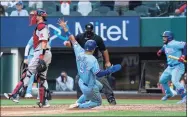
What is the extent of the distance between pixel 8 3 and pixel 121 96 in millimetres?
4771

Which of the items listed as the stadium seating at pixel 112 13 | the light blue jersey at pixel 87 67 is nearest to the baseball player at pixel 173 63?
the light blue jersey at pixel 87 67

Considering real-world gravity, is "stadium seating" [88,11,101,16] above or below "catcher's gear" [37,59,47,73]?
above

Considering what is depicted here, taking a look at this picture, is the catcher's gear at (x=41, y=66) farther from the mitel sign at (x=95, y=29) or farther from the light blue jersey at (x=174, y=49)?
the mitel sign at (x=95, y=29)

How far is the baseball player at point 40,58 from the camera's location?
34.8 feet

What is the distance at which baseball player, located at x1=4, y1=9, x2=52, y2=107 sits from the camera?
10.6m

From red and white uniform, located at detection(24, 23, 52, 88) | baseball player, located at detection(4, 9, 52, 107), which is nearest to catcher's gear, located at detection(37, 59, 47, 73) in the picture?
baseball player, located at detection(4, 9, 52, 107)

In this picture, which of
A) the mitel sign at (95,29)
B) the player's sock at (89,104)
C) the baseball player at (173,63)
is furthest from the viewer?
the mitel sign at (95,29)

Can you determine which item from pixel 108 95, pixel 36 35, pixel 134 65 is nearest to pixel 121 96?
pixel 134 65

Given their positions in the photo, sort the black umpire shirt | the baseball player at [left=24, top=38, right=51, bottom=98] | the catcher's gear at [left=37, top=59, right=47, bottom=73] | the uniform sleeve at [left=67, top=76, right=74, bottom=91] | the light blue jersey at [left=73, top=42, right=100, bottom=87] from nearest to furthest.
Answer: the light blue jersey at [left=73, top=42, right=100, bottom=87] → the catcher's gear at [left=37, top=59, right=47, bottom=73] → the baseball player at [left=24, top=38, right=51, bottom=98] → the black umpire shirt → the uniform sleeve at [left=67, top=76, right=74, bottom=91]

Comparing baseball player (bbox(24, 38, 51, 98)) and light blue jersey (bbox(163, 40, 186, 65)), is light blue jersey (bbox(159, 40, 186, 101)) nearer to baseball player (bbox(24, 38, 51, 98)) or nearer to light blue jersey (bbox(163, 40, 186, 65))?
light blue jersey (bbox(163, 40, 186, 65))

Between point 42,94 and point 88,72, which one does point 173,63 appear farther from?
point 88,72

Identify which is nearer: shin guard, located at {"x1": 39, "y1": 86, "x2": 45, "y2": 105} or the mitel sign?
shin guard, located at {"x1": 39, "y1": 86, "x2": 45, "y2": 105}

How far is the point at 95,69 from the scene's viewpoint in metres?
9.45

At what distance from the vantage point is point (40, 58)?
10.6m
